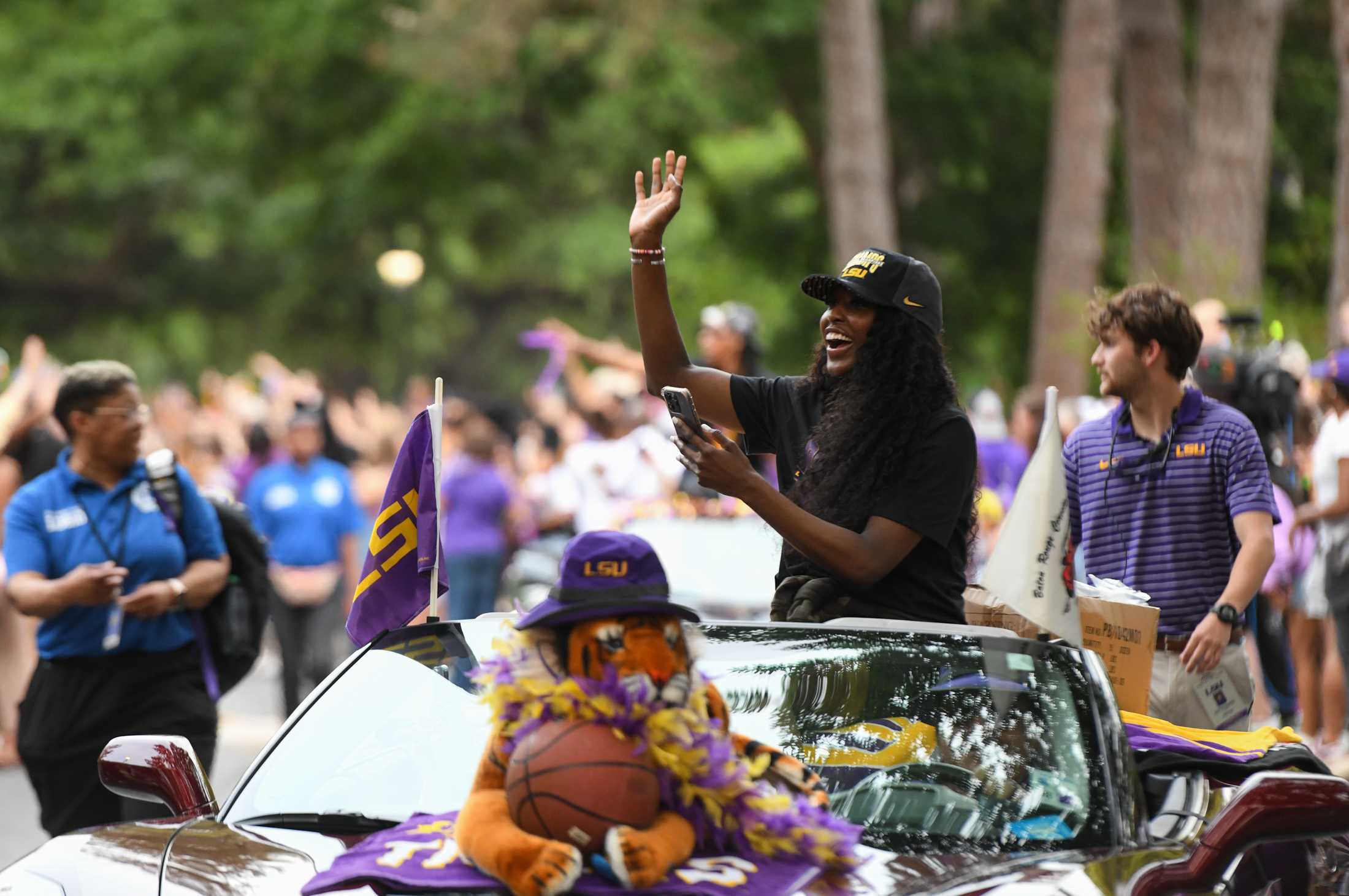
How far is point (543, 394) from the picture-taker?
72.2 ft

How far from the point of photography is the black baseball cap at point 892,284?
4949mm

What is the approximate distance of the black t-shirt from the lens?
15.6 feet

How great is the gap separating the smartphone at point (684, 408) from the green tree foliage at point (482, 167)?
1170cm

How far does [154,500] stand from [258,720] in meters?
7.26

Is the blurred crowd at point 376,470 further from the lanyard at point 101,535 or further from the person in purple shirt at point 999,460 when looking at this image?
the person in purple shirt at point 999,460

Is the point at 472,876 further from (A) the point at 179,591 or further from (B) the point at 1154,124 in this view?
(B) the point at 1154,124

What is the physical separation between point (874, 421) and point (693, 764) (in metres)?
1.46

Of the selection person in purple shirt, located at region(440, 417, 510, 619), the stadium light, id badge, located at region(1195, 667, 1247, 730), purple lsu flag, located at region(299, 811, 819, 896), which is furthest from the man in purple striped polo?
the stadium light

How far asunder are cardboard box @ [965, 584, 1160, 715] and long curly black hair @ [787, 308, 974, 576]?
1.81 ft

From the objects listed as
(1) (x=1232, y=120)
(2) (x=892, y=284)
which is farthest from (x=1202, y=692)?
(1) (x=1232, y=120)

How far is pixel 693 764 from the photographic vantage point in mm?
3629

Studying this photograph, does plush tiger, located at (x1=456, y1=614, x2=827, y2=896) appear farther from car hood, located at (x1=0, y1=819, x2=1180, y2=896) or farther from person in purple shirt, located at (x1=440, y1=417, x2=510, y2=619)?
person in purple shirt, located at (x1=440, y1=417, x2=510, y2=619)

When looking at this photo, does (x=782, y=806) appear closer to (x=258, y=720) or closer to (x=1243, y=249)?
(x=258, y=720)

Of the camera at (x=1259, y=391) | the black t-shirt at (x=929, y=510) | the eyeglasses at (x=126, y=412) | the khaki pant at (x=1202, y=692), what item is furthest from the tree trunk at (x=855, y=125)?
the black t-shirt at (x=929, y=510)
